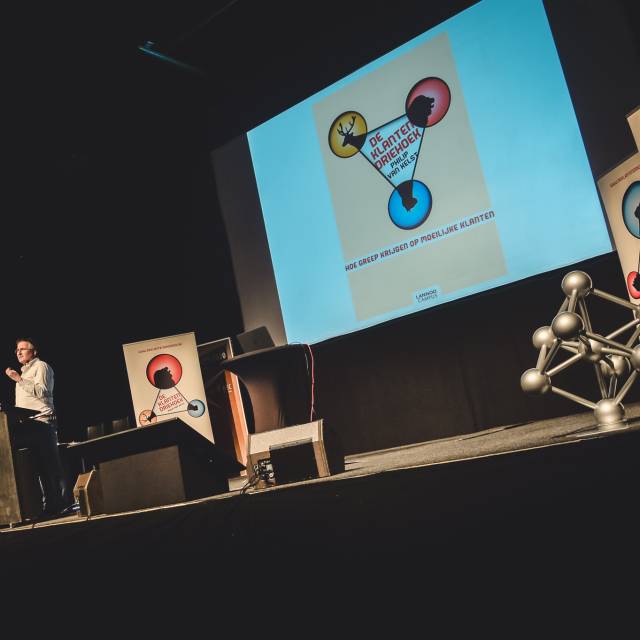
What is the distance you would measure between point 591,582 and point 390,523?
1.84 ft

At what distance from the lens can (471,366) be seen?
175 inches

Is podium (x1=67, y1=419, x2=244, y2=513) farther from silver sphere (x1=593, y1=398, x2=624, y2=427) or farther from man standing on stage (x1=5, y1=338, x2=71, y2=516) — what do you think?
silver sphere (x1=593, y1=398, x2=624, y2=427)

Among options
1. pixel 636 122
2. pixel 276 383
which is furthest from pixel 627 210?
pixel 276 383

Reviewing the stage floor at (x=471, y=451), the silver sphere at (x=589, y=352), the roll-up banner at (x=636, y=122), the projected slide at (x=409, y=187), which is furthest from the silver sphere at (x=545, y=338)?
the projected slide at (x=409, y=187)

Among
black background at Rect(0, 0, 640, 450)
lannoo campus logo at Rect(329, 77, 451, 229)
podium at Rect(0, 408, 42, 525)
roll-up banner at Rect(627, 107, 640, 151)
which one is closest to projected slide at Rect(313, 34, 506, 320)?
lannoo campus logo at Rect(329, 77, 451, 229)

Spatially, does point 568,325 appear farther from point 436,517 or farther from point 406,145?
point 406,145

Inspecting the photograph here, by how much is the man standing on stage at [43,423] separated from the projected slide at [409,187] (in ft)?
7.94

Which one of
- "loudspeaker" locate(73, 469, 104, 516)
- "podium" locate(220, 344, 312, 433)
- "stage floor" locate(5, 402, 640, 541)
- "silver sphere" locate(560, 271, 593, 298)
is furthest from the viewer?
"loudspeaker" locate(73, 469, 104, 516)

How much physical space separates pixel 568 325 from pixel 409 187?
80.3 inches

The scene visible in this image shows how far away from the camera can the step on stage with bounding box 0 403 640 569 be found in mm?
842

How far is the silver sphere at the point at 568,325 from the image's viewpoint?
8.07 feet

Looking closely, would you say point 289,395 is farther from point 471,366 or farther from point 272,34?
point 272,34

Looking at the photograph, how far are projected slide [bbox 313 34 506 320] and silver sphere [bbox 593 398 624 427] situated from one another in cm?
155

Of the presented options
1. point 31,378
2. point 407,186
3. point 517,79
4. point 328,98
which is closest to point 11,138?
point 31,378
